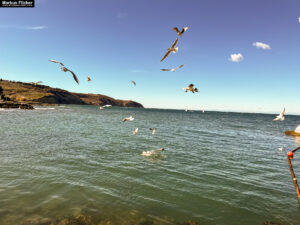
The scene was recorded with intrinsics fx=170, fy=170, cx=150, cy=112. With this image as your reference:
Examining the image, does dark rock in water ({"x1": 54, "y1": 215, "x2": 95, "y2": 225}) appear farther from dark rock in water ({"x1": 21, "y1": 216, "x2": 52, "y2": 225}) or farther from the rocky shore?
dark rock in water ({"x1": 21, "y1": 216, "x2": 52, "y2": 225})

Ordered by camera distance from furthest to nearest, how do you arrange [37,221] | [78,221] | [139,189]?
[139,189] < [78,221] < [37,221]

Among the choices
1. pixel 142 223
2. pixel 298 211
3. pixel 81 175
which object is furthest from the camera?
pixel 81 175

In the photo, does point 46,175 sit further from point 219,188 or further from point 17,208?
point 219,188

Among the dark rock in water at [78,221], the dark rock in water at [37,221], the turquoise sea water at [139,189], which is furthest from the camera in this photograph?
the turquoise sea water at [139,189]

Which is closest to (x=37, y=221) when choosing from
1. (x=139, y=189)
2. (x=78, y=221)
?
(x=78, y=221)

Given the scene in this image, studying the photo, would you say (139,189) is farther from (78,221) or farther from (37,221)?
(37,221)

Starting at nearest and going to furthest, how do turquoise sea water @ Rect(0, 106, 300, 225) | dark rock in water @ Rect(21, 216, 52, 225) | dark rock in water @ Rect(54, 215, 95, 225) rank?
dark rock in water @ Rect(21, 216, 52, 225) → dark rock in water @ Rect(54, 215, 95, 225) → turquoise sea water @ Rect(0, 106, 300, 225)

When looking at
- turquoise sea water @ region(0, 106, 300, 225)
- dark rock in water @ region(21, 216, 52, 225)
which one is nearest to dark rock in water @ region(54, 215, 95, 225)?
turquoise sea water @ region(0, 106, 300, 225)

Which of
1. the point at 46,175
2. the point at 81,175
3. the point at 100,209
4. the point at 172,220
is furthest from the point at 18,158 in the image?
the point at 172,220

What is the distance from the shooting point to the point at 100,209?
757 cm

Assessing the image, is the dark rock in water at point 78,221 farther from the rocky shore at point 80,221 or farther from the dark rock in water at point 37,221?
the dark rock in water at point 37,221

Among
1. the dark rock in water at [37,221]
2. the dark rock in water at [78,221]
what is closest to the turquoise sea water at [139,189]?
the dark rock in water at [37,221]

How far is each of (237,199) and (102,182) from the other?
7.73 m

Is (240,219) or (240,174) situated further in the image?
(240,174)
